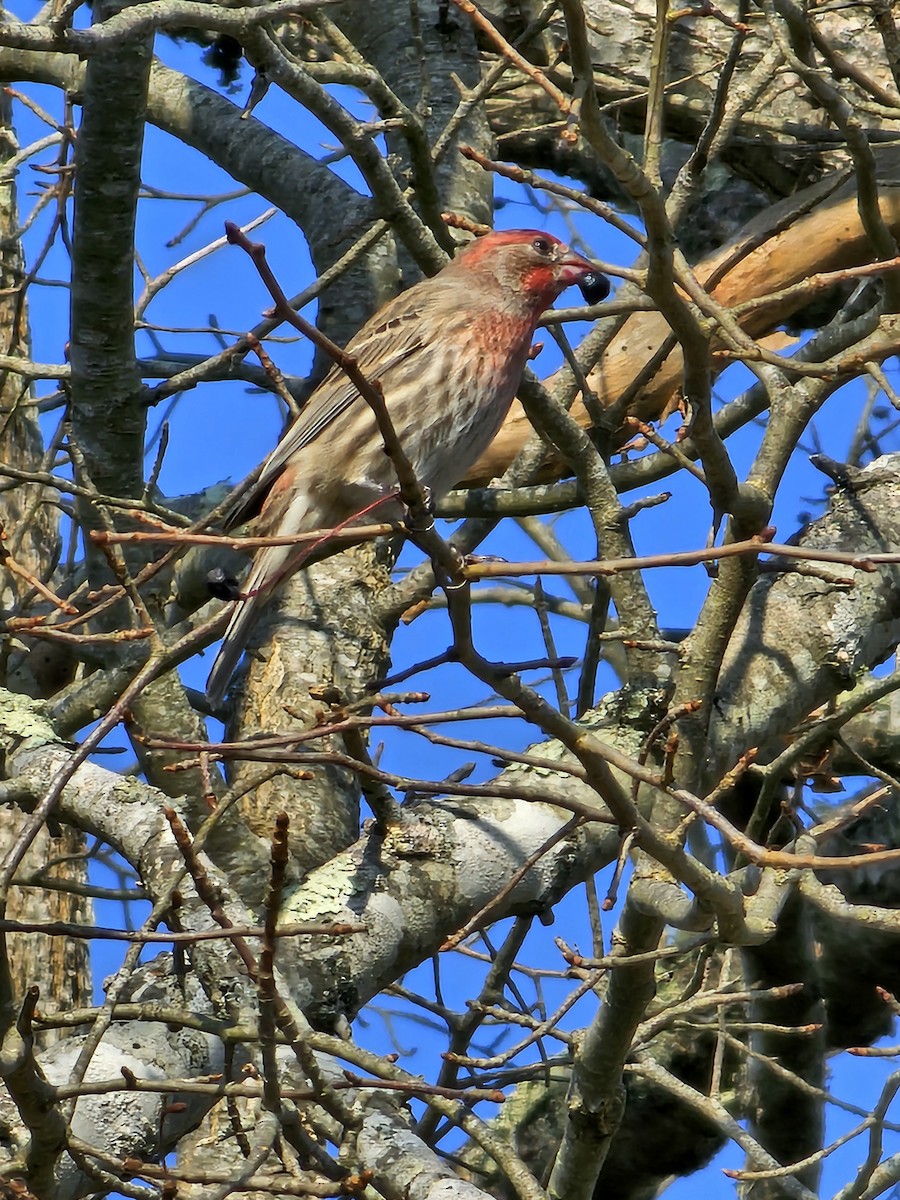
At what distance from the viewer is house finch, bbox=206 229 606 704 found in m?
4.71

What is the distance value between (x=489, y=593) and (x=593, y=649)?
3.40 m

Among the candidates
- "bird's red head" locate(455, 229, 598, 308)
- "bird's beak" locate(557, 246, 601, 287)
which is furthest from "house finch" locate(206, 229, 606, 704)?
"bird's beak" locate(557, 246, 601, 287)

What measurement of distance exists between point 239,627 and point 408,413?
853 mm

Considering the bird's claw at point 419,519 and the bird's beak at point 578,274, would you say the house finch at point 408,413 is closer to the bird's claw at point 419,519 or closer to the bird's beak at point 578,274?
the bird's beak at point 578,274

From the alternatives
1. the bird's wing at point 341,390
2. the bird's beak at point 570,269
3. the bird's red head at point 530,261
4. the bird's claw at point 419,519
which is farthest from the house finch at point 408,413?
the bird's claw at point 419,519

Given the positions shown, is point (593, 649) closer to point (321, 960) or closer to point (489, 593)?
point (321, 960)

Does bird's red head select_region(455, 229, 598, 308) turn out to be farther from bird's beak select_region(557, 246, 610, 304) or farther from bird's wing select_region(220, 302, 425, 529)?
bird's wing select_region(220, 302, 425, 529)

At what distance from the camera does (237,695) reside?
5.48 metres

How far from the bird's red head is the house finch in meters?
0.15

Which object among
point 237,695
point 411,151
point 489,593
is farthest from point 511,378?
point 489,593

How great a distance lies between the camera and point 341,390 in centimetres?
487

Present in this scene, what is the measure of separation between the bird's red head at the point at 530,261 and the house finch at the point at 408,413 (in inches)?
5.8

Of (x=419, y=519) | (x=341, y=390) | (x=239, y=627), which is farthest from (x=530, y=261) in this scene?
(x=419, y=519)

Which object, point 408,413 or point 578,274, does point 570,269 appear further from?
point 408,413
